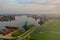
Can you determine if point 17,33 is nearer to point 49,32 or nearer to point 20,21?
point 20,21

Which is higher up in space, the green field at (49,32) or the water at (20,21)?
the water at (20,21)

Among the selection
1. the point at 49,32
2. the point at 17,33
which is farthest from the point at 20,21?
the point at 49,32

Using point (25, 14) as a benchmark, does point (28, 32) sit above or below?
below

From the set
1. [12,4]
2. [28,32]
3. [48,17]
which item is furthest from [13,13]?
[48,17]

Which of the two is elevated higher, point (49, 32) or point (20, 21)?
point (20, 21)

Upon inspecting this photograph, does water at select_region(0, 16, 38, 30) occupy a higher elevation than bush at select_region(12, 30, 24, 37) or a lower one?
higher

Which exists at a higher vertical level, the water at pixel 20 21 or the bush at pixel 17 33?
the water at pixel 20 21

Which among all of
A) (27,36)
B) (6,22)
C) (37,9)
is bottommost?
(27,36)

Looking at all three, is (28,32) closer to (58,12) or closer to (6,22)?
(6,22)
